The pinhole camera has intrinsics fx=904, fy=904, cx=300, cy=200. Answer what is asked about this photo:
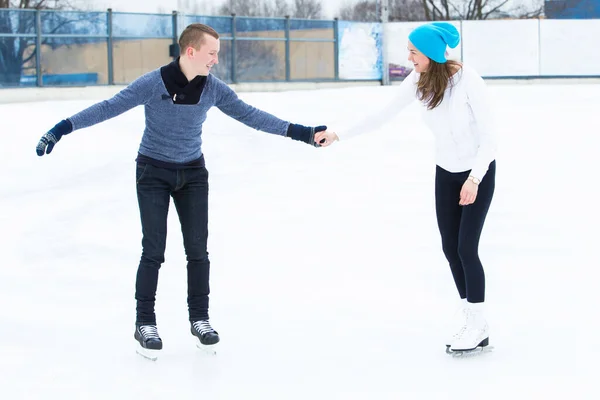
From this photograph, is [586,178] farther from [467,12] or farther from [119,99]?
[467,12]

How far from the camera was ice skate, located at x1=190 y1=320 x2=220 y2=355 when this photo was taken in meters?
4.43

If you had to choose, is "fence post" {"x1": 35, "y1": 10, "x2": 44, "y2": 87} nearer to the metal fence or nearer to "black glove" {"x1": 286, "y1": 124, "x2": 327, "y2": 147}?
the metal fence

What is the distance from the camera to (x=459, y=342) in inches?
172

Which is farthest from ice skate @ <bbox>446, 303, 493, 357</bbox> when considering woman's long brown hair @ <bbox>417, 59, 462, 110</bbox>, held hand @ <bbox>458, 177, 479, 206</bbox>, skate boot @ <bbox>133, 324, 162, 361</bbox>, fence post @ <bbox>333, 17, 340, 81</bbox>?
fence post @ <bbox>333, 17, 340, 81</bbox>

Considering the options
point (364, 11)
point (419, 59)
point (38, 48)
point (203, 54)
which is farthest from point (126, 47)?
point (364, 11)

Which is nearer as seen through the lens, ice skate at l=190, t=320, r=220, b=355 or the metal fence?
ice skate at l=190, t=320, r=220, b=355

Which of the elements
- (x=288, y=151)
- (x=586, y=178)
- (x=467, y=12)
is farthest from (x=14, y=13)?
(x=467, y=12)

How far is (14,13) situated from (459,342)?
16.9m

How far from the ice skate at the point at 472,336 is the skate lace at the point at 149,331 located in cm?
144

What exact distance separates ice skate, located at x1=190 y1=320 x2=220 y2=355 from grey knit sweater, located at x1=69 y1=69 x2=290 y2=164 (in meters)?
0.83

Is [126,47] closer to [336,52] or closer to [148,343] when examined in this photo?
[336,52]

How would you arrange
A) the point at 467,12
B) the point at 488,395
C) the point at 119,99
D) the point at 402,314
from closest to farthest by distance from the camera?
1. the point at 488,395
2. the point at 119,99
3. the point at 402,314
4. the point at 467,12

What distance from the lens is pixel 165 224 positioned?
14.6 ft

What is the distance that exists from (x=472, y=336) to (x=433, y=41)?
1421 mm
